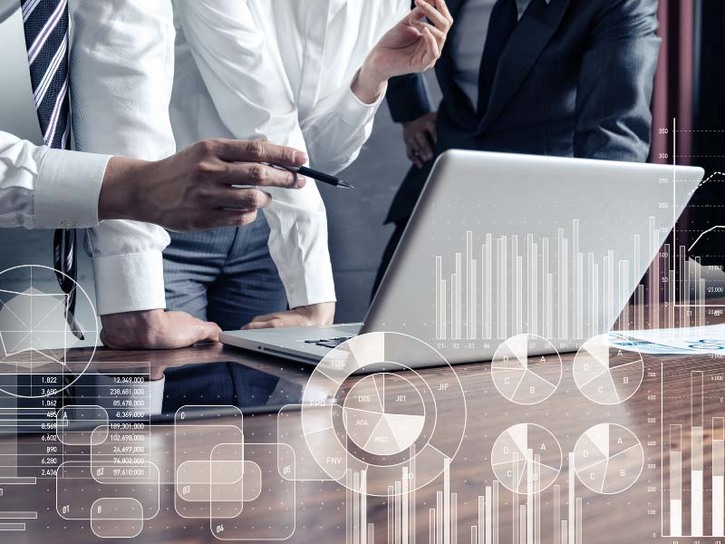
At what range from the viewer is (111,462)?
1.34 ft

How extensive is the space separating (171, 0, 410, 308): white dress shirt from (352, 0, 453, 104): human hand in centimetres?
3

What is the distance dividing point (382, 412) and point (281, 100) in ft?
2.74

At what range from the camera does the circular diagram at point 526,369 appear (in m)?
0.54

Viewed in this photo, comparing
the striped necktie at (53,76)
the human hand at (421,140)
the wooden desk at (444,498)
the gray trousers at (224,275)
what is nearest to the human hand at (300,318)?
the gray trousers at (224,275)

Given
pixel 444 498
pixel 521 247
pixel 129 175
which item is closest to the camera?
pixel 444 498

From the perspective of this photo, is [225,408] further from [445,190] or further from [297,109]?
[297,109]

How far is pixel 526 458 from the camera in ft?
1.37

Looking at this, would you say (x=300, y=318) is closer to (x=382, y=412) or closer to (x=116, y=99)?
(x=116, y=99)

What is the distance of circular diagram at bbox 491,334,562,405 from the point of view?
0.54 metres

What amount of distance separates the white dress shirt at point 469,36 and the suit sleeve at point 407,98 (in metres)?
0.07

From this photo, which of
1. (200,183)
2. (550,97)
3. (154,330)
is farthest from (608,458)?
(550,97)
